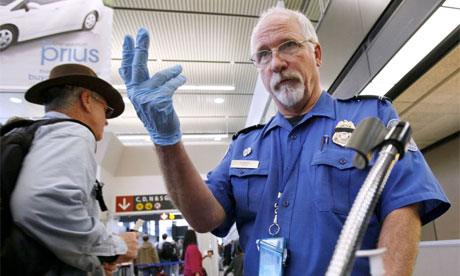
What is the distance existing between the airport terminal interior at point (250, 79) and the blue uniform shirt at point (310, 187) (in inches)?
56.8

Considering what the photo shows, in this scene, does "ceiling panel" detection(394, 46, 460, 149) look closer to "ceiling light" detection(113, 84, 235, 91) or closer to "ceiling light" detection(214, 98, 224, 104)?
"ceiling light" detection(113, 84, 235, 91)

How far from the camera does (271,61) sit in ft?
4.41

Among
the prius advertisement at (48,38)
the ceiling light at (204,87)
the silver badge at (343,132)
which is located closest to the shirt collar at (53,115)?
the prius advertisement at (48,38)

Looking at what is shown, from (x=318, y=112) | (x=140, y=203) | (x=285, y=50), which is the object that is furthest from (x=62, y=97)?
(x=140, y=203)

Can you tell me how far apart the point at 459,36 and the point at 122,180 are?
30.0ft

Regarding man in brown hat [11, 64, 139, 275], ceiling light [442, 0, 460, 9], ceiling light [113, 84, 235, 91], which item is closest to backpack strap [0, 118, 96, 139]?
man in brown hat [11, 64, 139, 275]

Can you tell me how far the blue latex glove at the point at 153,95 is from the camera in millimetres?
944

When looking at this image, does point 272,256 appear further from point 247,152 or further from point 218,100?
point 218,100

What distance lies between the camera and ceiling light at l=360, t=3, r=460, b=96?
2.24 m

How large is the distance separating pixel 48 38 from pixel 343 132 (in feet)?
7.02

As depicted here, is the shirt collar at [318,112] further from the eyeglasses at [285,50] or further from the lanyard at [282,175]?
the eyeglasses at [285,50]

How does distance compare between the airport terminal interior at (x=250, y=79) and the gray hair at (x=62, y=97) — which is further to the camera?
the airport terminal interior at (x=250, y=79)

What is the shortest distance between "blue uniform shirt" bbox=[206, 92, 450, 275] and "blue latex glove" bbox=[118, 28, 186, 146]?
38 cm

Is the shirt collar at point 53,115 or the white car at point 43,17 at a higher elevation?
the white car at point 43,17
